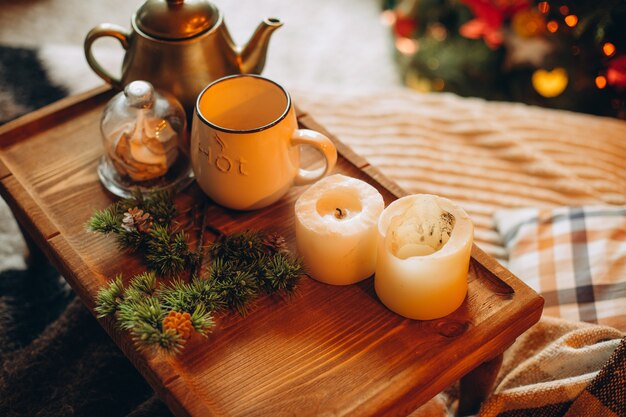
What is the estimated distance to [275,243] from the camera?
0.77 metres

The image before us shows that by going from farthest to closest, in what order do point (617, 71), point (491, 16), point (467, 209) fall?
point (491, 16)
point (617, 71)
point (467, 209)

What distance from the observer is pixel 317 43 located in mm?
1900

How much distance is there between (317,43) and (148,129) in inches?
45.4

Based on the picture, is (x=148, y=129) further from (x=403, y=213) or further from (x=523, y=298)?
(x=523, y=298)

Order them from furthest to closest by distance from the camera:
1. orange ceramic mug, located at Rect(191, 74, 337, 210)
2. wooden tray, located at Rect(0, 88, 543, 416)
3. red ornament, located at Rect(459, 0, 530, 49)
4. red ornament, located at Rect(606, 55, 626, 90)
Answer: red ornament, located at Rect(459, 0, 530, 49), red ornament, located at Rect(606, 55, 626, 90), orange ceramic mug, located at Rect(191, 74, 337, 210), wooden tray, located at Rect(0, 88, 543, 416)

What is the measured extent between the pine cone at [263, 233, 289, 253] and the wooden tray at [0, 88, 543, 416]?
0.12 feet

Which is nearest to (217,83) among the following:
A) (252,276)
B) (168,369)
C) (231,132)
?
(231,132)

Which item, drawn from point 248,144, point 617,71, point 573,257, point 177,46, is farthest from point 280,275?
point 617,71

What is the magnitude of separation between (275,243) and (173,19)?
321mm

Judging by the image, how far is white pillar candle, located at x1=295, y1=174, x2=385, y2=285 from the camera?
71 centimetres

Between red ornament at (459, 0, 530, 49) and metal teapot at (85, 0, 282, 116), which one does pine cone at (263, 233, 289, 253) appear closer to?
metal teapot at (85, 0, 282, 116)

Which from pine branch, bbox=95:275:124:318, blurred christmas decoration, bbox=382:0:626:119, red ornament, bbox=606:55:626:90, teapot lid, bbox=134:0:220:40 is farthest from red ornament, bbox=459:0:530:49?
pine branch, bbox=95:275:124:318

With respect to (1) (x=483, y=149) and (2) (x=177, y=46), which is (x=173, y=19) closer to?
(2) (x=177, y=46)

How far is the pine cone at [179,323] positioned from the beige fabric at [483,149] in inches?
22.1
